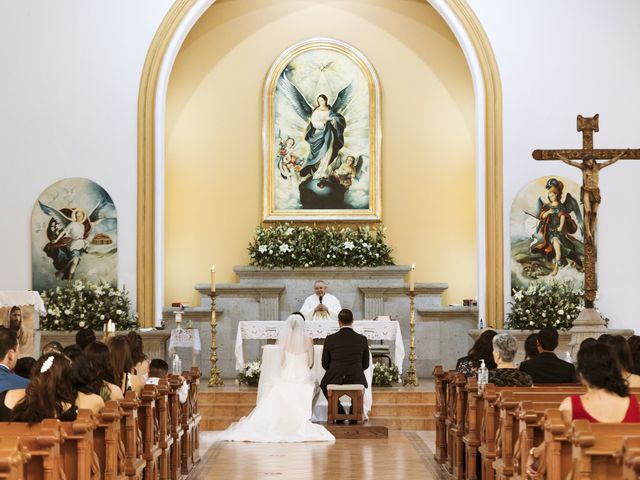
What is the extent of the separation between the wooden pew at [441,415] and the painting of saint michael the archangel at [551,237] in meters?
4.60

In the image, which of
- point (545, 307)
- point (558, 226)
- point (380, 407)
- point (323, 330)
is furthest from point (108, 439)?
point (558, 226)

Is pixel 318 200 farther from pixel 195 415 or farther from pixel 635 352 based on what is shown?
pixel 635 352

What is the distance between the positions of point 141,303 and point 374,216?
3.83 m

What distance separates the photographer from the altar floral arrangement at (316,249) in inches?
633

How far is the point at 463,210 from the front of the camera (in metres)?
16.8

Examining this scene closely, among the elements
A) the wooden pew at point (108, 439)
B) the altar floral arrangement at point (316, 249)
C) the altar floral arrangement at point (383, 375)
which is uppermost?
the altar floral arrangement at point (316, 249)

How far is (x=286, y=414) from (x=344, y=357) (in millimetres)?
884

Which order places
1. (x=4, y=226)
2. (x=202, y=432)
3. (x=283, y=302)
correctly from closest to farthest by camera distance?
(x=202, y=432)
(x=4, y=226)
(x=283, y=302)

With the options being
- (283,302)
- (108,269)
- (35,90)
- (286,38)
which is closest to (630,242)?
(283,302)

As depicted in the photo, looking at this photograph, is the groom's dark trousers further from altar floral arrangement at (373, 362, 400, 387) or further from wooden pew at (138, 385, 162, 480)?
wooden pew at (138, 385, 162, 480)

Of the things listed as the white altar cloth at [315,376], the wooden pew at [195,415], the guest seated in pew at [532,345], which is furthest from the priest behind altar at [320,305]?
the guest seated in pew at [532,345]

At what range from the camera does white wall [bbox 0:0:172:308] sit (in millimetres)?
15102

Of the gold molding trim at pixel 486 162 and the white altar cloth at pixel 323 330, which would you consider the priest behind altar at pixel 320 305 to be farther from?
the gold molding trim at pixel 486 162

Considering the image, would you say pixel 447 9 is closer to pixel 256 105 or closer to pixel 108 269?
pixel 256 105
